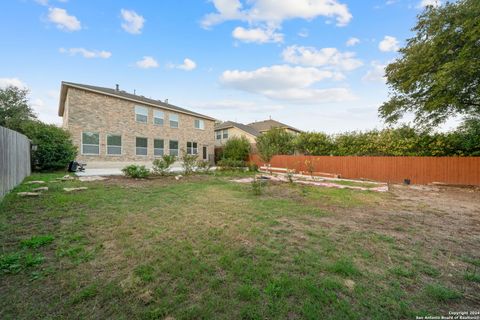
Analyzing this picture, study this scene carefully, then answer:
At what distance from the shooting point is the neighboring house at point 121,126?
15.0m

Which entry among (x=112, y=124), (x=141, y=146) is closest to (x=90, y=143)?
(x=112, y=124)

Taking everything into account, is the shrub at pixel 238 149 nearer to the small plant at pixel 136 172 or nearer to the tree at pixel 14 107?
the small plant at pixel 136 172

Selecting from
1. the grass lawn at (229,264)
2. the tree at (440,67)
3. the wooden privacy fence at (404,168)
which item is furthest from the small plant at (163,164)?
the tree at (440,67)

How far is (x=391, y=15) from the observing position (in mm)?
9430

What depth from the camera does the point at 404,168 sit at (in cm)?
1187

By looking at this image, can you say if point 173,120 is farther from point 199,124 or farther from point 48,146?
point 48,146

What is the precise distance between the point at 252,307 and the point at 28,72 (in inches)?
693

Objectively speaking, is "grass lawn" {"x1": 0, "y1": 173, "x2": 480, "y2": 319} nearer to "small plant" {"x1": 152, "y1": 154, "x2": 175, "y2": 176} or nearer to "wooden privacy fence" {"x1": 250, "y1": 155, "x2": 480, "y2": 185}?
"small plant" {"x1": 152, "y1": 154, "x2": 175, "y2": 176}

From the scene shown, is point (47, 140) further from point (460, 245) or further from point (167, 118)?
point (460, 245)

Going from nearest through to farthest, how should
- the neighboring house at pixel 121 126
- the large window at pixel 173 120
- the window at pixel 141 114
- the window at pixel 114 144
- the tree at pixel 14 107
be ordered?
the neighboring house at pixel 121 126 < the window at pixel 114 144 < the window at pixel 141 114 < the large window at pixel 173 120 < the tree at pixel 14 107

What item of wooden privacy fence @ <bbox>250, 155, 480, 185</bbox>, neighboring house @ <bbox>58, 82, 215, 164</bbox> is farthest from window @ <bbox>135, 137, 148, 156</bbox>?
wooden privacy fence @ <bbox>250, 155, 480, 185</bbox>

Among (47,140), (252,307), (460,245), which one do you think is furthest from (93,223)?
(47,140)

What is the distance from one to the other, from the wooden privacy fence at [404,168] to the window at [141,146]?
14.5 m

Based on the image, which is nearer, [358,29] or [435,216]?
[435,216]
